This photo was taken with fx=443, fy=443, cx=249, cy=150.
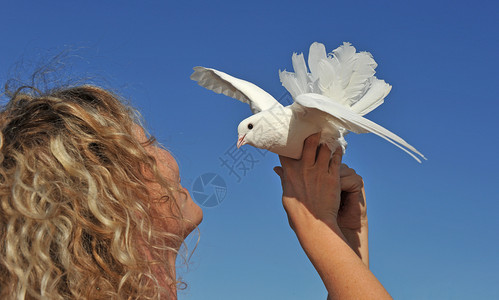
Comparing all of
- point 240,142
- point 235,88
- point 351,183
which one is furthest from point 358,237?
point 235,88

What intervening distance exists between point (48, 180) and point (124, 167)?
32cm

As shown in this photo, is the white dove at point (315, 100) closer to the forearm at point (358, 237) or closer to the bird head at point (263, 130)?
the bird head at point (263, 130)

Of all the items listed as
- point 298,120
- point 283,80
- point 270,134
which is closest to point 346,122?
point 298,120

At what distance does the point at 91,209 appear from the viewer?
166 cm

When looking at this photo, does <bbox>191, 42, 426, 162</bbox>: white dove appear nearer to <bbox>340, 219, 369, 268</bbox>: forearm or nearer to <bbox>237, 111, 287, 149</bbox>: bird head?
<bbox>237, 111, 287, 149</bbox>: bird head

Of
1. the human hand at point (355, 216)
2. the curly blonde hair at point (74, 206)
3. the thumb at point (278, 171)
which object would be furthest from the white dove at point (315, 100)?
the curly blonde hair at point (74, 206)

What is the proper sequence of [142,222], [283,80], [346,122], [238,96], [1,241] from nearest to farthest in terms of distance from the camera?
[1,241] < [142,222] < [346,122] < [283,80] < [238,96]

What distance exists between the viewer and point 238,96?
13.8 ft

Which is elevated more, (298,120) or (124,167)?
(298,120)

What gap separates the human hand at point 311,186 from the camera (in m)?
2.53

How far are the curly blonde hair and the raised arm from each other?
766mm

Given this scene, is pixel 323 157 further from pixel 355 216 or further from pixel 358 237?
pixel 358 237

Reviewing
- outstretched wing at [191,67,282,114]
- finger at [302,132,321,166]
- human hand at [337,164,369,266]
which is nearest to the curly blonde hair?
finger at [302,132,321,166]

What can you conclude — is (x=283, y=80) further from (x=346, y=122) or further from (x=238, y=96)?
(x=346, y=122)
